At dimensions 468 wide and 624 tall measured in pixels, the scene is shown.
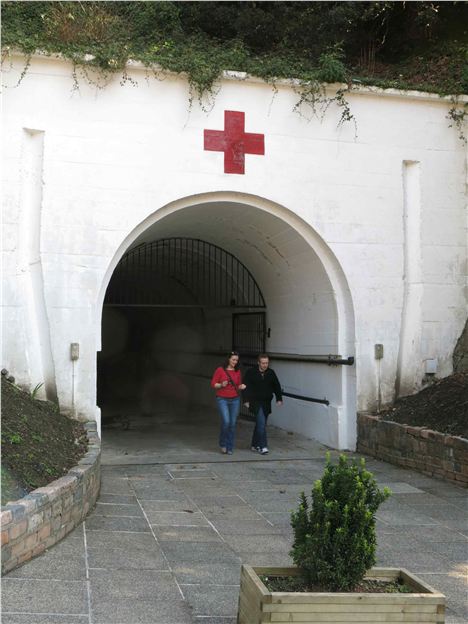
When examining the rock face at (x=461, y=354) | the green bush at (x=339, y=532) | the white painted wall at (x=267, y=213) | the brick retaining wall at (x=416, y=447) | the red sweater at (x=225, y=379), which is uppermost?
the white painted wall at (x=267, y=213)

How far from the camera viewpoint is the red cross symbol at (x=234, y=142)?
29.1ft

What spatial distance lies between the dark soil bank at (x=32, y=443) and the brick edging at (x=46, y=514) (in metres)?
0.12

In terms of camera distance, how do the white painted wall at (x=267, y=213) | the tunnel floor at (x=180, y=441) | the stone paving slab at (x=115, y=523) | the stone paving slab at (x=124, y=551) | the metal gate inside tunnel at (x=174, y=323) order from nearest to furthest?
the stone paving slab at (x=124, y=551)
the stone paving slab at (x=115, y=523)
the white painted wall at (x=267, y=213)
the tunnel floor at (x=180, y=441)
the metal gate inside tunnel at (x=174, y=323)

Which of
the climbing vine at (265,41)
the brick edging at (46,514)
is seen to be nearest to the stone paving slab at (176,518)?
the brick edging at (46,514)

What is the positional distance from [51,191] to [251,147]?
275cm

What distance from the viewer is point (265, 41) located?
12148 millimetres

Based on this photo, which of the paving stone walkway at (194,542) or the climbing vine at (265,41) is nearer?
the paving stone walkway at (194,542)

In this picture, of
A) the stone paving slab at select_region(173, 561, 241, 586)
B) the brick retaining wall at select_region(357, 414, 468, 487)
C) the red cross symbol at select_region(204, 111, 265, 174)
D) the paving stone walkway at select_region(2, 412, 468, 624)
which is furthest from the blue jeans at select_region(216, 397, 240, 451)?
the stone paving slab at select_region(173, 561, 241, 586)

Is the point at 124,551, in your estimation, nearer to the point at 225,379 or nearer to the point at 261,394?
the point at 225,379

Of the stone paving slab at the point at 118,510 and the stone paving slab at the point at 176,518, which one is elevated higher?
the stone paving slab at the point at 118,510

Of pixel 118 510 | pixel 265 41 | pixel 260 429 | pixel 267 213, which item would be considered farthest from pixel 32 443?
pixel 265 41

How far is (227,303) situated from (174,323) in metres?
4.58

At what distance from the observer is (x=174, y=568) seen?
4.54 meters

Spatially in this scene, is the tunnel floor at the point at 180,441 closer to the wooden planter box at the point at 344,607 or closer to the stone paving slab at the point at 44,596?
the stone paving slab at the point at 44,596
